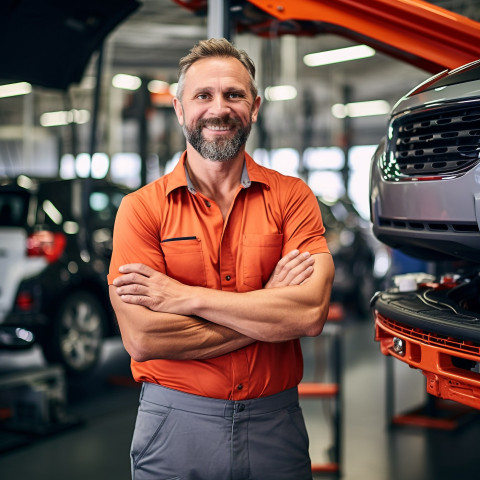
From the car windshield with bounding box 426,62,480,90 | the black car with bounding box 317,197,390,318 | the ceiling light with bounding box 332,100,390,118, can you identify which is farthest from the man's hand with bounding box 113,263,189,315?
the ceiling light with bounding box 332,100,390,118

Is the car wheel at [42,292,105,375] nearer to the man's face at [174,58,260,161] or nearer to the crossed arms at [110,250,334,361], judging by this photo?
the crossed arms at [110,250,334,361]

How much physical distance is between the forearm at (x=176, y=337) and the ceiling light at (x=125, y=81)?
14.6 meters

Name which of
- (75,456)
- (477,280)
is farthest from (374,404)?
(477,280)

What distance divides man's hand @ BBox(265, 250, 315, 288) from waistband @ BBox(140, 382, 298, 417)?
34cm

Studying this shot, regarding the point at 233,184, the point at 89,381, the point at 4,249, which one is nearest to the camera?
the point at 233,184

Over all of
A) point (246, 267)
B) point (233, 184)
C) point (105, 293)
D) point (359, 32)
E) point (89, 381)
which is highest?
point (359, 32)

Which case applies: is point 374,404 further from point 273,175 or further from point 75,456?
point 273,175

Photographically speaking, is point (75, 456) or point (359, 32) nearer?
point (359, 32)

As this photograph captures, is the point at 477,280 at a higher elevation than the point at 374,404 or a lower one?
higher

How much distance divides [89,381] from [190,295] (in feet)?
13.3

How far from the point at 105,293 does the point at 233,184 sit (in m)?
3.87

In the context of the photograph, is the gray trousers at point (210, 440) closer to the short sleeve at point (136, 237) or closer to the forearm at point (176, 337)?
the forearm at point (176, 337)

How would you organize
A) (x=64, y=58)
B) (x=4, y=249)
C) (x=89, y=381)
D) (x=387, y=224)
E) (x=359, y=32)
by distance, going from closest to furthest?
(x=387, y=224), (x=359, y=32), (x=64, y=58), (x=4, y=249), (x=89, y=381)

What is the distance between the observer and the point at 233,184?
6.32 feet
